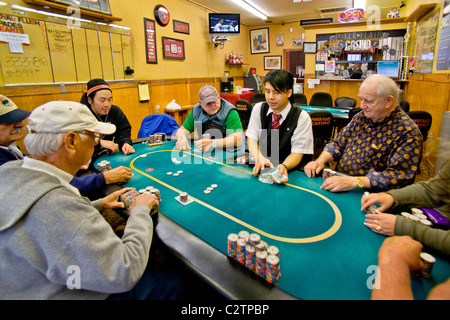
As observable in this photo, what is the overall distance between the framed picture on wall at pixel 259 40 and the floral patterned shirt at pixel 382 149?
8.76 metres

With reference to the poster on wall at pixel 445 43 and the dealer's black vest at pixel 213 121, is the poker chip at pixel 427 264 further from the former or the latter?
the poster on wall at pixel 445 43

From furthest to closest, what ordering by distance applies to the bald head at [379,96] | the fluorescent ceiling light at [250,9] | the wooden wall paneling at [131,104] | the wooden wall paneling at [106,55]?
the fluorescent ceiling light at [250,9] < the wooden wall paneling at [131,104] < the wooden wall paneling at [106,55] < the bald head at [379,96]

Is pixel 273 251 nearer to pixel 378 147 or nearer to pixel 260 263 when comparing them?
pixel 260 263

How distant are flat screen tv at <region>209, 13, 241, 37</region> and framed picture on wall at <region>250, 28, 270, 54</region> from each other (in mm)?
2886

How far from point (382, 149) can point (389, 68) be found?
21.3 feet

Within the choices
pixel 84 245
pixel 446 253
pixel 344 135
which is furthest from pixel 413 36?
pixel 84 245

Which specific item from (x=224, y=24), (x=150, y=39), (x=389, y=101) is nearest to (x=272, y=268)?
(x=389, y=101)

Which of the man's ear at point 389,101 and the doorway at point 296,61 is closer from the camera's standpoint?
the man's ear at point 389,101

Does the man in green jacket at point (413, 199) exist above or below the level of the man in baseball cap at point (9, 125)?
below

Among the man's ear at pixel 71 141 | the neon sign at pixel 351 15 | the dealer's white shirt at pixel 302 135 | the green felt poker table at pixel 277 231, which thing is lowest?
the green felt poker table at pixel 277 231

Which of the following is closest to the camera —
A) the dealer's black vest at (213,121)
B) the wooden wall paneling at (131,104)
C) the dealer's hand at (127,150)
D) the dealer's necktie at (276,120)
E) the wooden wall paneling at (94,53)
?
the dealer's necktie at (276,120)

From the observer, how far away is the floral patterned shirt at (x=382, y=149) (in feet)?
5.29

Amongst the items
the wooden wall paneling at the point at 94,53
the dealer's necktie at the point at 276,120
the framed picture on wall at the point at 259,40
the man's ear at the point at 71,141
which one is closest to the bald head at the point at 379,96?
the dealer's necktie at the point at 276,120
